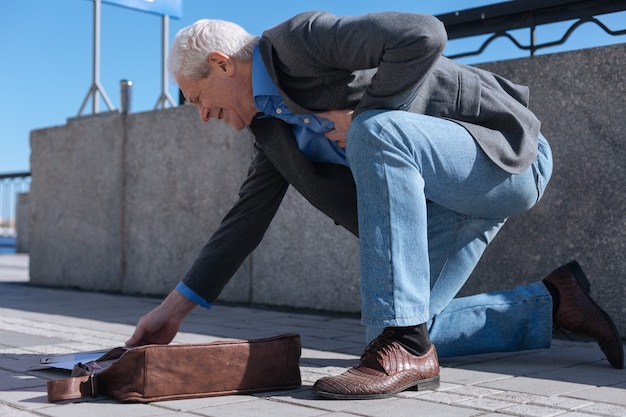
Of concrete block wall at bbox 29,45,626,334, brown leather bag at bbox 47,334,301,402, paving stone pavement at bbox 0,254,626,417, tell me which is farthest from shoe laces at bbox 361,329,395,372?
concrete block wall at bbox 29,45,626,334

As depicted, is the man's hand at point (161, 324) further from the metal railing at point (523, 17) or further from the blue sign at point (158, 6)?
the blue sign at point (158, 6)

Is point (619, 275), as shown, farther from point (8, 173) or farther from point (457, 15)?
point (8, 173)

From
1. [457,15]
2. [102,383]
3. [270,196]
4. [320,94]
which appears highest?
[457,15]

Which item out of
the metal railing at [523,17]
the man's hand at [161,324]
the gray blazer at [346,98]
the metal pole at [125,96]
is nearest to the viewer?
the gray blazer at [346,98]

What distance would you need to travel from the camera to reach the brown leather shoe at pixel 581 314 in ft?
8.76

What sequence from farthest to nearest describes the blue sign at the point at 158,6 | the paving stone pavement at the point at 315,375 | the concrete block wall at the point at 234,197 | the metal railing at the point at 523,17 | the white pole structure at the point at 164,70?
the blue sign at the point at 158,6, the white pole structure at the point at 164,70, the metal railing at the point at 523,17, the concrete block wall at the point at 234,197, the paving stone pavement at the point at 315,375

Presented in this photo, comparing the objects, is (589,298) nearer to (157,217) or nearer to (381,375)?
(381,375)

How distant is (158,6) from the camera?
757 cm

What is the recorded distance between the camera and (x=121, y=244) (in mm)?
5984

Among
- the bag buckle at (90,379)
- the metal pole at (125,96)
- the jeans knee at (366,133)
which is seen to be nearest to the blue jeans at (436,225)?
the jeans knee at (366,133)

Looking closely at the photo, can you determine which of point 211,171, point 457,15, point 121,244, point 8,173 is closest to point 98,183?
point 121,244

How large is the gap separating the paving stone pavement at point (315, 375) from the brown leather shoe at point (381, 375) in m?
0.03

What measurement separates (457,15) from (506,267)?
1.39m

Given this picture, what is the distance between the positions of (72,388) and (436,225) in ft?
4.10
